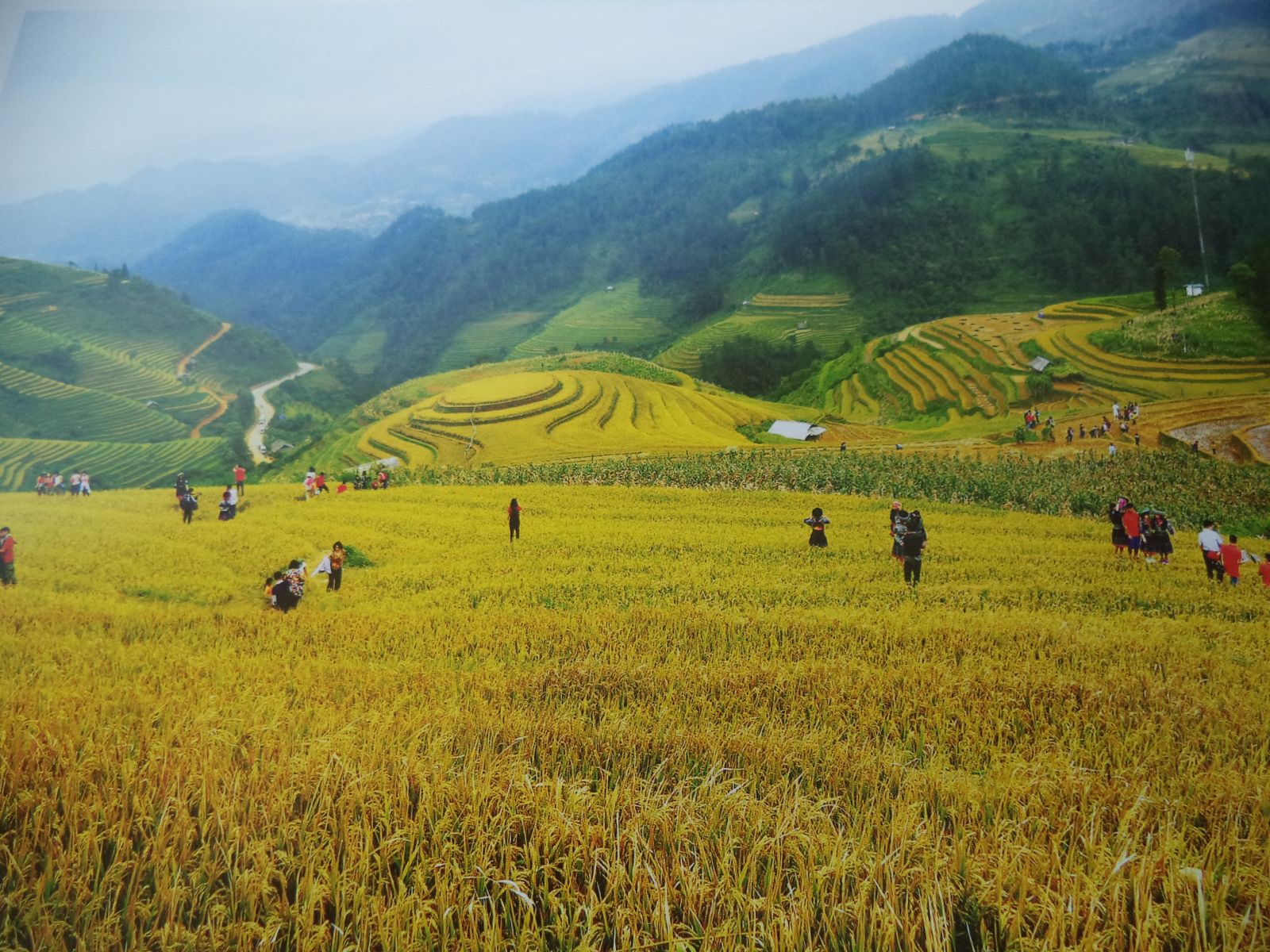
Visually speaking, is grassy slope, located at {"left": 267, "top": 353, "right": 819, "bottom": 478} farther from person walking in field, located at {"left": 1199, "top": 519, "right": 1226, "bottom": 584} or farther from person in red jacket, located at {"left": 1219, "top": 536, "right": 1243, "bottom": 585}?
person in red jacket, located at {"left": 1219, "top": 536, "right": 1243, "bottom": 585}

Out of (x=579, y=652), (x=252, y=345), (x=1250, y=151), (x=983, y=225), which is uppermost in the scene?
(x=1250, y=151)

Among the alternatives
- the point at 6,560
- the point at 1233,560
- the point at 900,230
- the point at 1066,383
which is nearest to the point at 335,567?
the point at 6,560

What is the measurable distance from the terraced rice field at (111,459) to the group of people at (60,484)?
15.0 inches

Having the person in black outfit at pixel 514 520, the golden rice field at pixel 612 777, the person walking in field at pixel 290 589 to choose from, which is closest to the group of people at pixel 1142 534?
the golden rice field at pixel 612 777

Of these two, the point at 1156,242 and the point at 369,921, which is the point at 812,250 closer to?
the point at 1156,242

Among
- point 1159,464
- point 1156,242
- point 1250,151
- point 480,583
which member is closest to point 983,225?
point 1156,242

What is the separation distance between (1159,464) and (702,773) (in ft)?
114

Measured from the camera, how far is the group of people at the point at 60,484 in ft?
49.6

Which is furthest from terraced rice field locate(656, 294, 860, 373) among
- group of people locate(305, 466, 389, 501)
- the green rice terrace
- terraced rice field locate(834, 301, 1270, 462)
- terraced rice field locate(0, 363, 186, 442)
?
terraced rice field locate(0, 363, 186, 442)

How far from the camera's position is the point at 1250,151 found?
13188 cm

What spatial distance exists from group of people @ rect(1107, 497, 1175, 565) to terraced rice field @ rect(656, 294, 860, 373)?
88777 mm

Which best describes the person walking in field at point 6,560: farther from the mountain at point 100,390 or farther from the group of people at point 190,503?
the group of people at point 190,503

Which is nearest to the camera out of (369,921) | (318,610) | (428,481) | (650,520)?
(369,921)

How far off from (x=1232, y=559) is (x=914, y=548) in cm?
625
